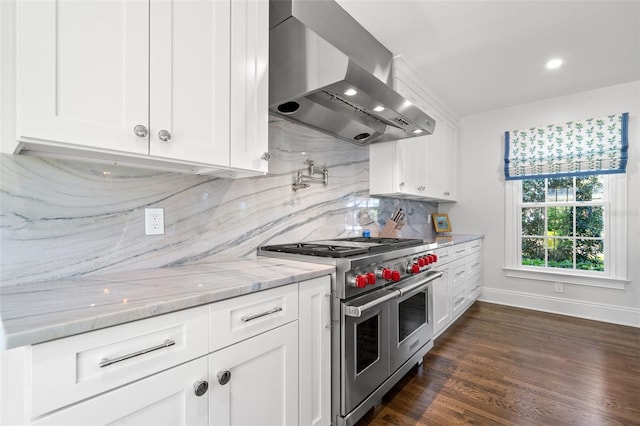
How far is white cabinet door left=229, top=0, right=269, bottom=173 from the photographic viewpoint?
52.4 inches

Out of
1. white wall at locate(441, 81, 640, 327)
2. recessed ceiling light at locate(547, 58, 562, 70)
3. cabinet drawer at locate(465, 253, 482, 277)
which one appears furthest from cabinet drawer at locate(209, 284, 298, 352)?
white wall at locate(441, 81, 640, 327)

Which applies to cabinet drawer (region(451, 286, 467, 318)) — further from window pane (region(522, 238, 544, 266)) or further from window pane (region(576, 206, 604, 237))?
window pane (region(576, 206, 604, 237))

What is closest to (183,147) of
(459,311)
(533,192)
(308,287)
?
(308,287)

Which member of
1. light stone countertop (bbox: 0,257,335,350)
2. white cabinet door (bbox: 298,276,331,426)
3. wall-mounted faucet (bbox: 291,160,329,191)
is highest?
wall-mounted faucet (bbox: 291,160,329,191)

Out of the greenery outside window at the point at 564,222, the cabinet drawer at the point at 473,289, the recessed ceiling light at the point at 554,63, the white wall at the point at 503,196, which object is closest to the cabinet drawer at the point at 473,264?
the cabinet drawer at the point at 473,289

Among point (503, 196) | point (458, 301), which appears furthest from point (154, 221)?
point (503, 196)

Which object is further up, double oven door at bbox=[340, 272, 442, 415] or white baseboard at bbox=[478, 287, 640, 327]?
double oven door at bbox=[340, 272, 442, 415]

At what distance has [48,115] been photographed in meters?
0.86

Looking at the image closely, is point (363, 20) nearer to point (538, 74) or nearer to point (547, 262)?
point (538, 74)

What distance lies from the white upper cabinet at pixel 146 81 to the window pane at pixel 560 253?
3.85 metres

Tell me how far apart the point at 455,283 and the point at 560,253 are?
162 cm

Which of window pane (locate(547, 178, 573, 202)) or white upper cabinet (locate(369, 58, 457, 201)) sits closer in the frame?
white upper cabinet (locate(369, 58, 457, 201))

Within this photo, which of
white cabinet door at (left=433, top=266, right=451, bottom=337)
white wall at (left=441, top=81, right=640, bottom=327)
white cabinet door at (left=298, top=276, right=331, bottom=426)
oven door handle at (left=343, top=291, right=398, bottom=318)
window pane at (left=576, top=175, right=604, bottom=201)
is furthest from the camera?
window pane at (left=576, top=175, right=604, bottom=201)

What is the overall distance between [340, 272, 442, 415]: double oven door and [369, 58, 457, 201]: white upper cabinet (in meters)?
0.99
